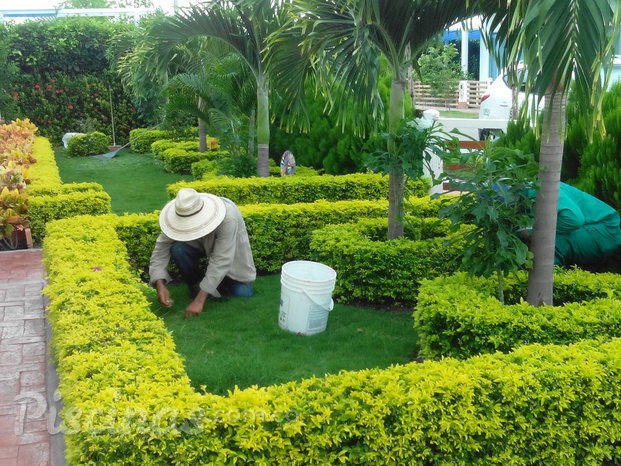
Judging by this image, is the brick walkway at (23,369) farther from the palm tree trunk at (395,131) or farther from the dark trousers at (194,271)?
the palm tree trunk at (395,131)

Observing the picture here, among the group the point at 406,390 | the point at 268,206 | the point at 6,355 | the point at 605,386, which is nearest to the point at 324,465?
the point at 406,390

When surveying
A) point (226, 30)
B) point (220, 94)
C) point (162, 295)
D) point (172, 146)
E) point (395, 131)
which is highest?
point (226, 30)

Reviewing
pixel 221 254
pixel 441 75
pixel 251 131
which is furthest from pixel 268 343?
pixel 441 75

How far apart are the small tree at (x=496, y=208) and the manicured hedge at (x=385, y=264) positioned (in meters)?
0.96

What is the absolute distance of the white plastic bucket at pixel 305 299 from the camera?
15.3ft

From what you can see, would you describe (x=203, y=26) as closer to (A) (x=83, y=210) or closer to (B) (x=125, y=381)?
(A) (x=83, y=210)

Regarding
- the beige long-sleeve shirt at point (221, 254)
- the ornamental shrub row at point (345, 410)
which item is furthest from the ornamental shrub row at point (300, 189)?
the ornamental shrub row at point (345, 410)

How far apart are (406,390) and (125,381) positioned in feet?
4.34

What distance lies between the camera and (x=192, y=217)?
5.09 meters

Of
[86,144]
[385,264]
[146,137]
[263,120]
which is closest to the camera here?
[385,264]

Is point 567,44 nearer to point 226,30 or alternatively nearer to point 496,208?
point 496,208

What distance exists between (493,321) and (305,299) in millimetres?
1484

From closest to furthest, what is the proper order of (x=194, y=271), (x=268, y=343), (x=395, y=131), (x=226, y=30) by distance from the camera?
(x=268, y=343) → (x=194, y=271) → (x=395, y=131) → (x=226, y=30)

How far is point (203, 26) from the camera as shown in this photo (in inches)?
347
